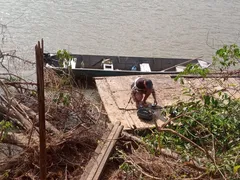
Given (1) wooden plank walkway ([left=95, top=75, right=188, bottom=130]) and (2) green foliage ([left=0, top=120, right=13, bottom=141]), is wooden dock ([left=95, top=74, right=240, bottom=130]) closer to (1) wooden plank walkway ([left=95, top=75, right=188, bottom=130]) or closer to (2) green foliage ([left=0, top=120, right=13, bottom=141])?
(1) wooden plank walkway ([left=95, top=75, right=188, bottom=130])

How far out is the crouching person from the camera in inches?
305

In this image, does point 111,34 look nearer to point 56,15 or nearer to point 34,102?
point 56,15

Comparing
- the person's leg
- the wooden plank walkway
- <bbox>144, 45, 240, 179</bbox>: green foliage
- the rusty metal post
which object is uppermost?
the rusty metal post

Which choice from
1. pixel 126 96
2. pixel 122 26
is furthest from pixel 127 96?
pixel 122 26

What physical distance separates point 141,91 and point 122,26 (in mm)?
6859

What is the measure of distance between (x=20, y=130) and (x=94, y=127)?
3.86 ft

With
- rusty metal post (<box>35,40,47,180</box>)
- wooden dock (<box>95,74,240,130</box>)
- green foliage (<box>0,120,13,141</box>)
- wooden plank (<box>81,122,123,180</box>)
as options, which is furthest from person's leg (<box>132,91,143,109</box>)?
rusty metal post (<box>35,40,47,180</box>)

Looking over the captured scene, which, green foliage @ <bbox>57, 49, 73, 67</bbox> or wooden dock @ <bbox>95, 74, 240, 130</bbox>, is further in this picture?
wooden dock @ <bbox>95, 74, 240, 130</bbox>

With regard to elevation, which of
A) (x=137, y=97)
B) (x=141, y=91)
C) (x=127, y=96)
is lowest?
(x=127, y=96)

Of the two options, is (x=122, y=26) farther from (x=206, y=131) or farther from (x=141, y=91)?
(x=206, y=131)

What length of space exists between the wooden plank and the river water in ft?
19.9

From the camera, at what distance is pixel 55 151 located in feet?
16.8

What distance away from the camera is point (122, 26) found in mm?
14242

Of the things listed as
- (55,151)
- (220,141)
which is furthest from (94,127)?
(220,141)
